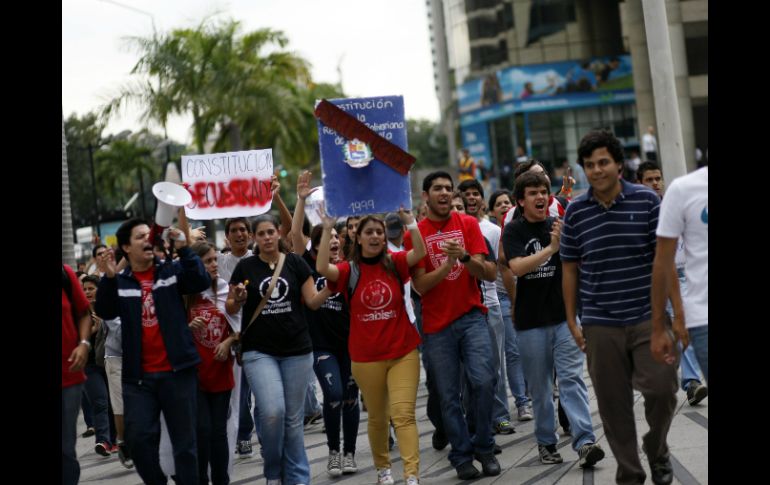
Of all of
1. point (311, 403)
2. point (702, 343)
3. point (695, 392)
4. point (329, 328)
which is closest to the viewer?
point (702, 343)

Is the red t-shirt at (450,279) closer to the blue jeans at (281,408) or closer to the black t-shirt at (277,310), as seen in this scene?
the black t-shirt at (277,310)

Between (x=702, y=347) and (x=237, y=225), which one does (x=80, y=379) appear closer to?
(x=237, y=225)

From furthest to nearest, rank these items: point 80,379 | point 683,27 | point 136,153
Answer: point 683,27 → point 136,153 → point 80,379

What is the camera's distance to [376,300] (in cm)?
827

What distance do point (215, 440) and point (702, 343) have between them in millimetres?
3798

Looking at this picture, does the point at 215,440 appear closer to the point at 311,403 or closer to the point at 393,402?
the point at 393,402

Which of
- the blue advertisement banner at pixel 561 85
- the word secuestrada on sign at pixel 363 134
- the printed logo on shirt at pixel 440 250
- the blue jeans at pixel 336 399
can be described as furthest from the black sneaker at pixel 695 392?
the blue advertisement banner at pixel 561 85

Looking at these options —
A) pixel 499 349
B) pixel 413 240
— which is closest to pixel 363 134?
pixel 413 240

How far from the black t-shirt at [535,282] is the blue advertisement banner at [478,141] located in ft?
205

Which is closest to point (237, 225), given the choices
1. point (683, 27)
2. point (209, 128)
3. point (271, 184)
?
point (271, 184)

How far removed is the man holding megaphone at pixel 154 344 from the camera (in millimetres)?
7652

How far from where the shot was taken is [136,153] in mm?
45125

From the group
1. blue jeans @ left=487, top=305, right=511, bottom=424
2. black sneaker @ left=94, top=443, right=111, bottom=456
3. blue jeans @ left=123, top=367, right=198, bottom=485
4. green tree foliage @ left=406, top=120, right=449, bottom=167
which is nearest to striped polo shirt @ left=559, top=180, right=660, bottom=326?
blue jeans @ left=123, top=367, right=198, bottom=485
